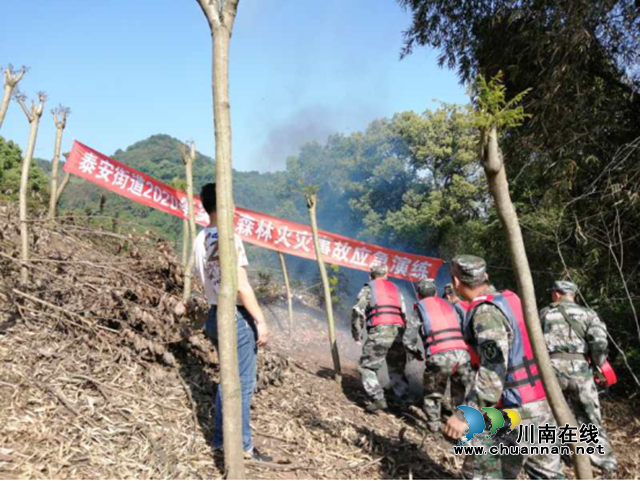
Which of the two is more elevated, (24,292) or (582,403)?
(24,292)

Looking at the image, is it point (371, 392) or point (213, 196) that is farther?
point (371, 392)

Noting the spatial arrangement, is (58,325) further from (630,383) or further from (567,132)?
(630,383)

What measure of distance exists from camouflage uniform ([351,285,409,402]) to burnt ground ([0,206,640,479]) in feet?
1.13

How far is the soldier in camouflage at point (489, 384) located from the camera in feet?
9.73

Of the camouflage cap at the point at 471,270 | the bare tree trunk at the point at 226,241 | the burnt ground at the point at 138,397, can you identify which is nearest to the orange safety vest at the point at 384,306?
the burnt ground at the point at 138,397

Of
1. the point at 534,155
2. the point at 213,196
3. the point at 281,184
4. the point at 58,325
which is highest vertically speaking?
the point at 281,184

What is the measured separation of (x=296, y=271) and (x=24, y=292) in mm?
13675

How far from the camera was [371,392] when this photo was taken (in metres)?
5.82

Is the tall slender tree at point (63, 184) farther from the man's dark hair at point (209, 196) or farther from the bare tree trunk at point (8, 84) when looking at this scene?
the man's dark hair at point (209, 196)

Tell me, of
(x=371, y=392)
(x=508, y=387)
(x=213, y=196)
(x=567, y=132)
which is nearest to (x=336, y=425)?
(x=371, y=392)

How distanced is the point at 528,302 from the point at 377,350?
12.5ft

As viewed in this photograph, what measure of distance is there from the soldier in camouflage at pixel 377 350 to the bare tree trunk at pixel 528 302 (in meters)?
3.48

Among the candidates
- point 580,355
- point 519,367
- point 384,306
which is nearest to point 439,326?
point 384,306

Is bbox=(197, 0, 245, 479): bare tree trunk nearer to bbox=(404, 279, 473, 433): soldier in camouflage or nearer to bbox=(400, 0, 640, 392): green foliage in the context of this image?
bbox=(404, 279, 473, 433): soldier in camouflage
